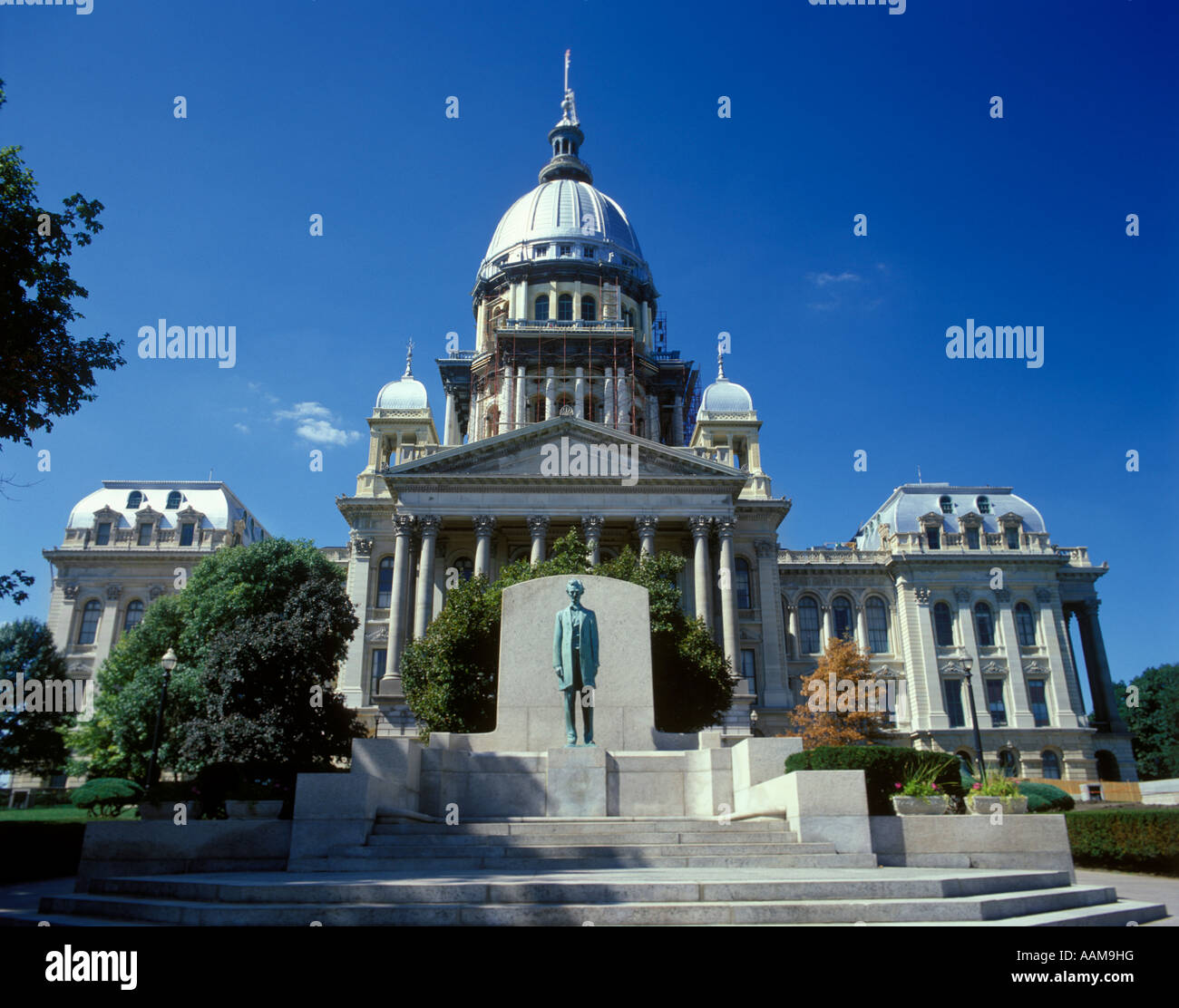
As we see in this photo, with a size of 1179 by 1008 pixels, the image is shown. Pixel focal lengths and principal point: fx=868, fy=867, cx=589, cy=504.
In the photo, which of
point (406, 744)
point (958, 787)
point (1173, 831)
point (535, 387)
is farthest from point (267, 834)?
point (535, 387)

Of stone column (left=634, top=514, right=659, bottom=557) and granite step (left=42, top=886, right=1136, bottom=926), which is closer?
granite step (left=42, top=886, right=1136, bottom=926)

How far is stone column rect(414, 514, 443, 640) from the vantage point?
4625 cm

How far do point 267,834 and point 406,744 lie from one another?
2663 millimetres

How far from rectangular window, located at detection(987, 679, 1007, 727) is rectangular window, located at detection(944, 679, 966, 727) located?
1945 millimetres

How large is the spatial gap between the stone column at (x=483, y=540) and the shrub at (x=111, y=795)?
62.1 feet

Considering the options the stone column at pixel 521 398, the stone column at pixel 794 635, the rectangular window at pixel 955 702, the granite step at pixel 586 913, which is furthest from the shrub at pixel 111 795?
the rectangular window at pixel 955 702

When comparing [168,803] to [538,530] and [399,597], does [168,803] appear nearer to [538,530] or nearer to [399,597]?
[399,597]

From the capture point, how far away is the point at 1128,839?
20.6 m

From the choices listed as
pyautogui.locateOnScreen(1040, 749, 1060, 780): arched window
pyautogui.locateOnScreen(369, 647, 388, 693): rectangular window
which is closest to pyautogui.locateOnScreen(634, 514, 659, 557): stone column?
pyautogui.locateOnScreen(369, 647, 388, 693): rectangular window

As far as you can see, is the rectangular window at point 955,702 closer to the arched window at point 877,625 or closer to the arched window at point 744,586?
the arched window at point 877,625

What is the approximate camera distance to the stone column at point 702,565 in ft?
156

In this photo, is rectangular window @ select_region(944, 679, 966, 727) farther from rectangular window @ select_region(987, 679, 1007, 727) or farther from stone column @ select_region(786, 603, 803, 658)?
stone column @ select_region(786, 603, 803, 658)
